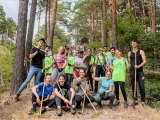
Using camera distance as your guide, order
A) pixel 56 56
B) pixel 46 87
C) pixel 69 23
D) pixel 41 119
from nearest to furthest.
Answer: pixel 41 119 → pixel 46 87 → pixel 56 56 → pixel 69 23

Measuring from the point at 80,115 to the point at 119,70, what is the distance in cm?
191

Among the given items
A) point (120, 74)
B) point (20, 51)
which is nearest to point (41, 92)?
point (20, 51)

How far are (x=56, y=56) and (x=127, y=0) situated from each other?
1729 cm

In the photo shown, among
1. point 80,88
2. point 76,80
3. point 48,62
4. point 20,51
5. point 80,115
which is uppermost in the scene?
point 20,51

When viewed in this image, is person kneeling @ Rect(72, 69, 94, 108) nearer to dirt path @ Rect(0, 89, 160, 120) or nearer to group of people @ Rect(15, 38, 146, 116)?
group of people @ Rect(15, 38, 146, 116)

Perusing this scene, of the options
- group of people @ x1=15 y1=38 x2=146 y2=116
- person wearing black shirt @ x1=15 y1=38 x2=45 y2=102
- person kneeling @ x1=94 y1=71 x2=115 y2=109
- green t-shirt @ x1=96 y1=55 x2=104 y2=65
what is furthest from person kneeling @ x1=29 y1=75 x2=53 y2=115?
green t-shirt @ x1=96 y1=55 x2=104 y2=65

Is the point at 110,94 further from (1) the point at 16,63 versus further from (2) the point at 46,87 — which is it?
(1) the point at 16,63

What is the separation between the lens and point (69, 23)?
136 ft

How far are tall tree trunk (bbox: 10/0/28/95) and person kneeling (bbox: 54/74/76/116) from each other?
2058 mm

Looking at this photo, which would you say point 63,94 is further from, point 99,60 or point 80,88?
point 99,60

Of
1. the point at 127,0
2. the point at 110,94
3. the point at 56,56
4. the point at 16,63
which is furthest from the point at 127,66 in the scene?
the point at 127,0

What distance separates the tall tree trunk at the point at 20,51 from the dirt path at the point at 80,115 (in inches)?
36.6

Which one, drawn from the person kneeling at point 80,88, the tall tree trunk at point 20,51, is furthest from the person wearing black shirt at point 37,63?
the person kneeling at point 80,88

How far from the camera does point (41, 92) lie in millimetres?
7234
